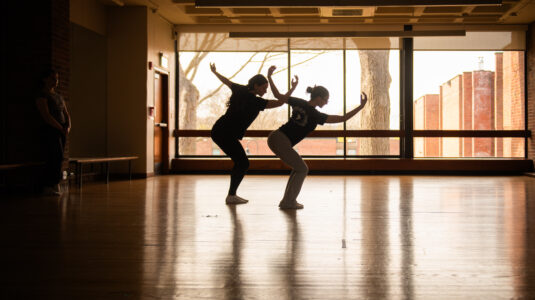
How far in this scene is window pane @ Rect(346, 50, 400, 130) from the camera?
455 inches

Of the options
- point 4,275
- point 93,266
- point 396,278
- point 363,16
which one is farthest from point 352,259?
point 363,16

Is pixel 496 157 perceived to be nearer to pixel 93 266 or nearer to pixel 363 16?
pixel 363 16

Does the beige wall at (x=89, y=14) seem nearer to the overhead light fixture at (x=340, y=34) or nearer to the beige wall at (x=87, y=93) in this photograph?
the beige wall at (x=87, y=93)

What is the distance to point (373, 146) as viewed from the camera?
38.4 feet

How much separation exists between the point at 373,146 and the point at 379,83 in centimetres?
142

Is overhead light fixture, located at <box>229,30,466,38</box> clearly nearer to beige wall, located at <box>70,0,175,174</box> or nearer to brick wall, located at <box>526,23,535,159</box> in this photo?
brick wall, located at <box>526,23,535,159</box>

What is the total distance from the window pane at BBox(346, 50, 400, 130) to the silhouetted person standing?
6809mm

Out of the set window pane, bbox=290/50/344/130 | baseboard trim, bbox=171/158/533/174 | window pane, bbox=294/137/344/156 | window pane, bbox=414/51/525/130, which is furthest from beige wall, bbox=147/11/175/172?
window pane, bbox=414/51/525/130

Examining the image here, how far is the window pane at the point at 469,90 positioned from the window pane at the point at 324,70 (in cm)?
166

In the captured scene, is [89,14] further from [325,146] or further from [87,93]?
[325,146]

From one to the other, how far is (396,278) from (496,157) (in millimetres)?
10069

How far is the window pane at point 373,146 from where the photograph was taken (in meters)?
11.7

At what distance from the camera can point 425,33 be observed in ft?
35.7

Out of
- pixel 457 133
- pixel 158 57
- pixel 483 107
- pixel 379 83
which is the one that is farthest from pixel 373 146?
pixel 158 57
